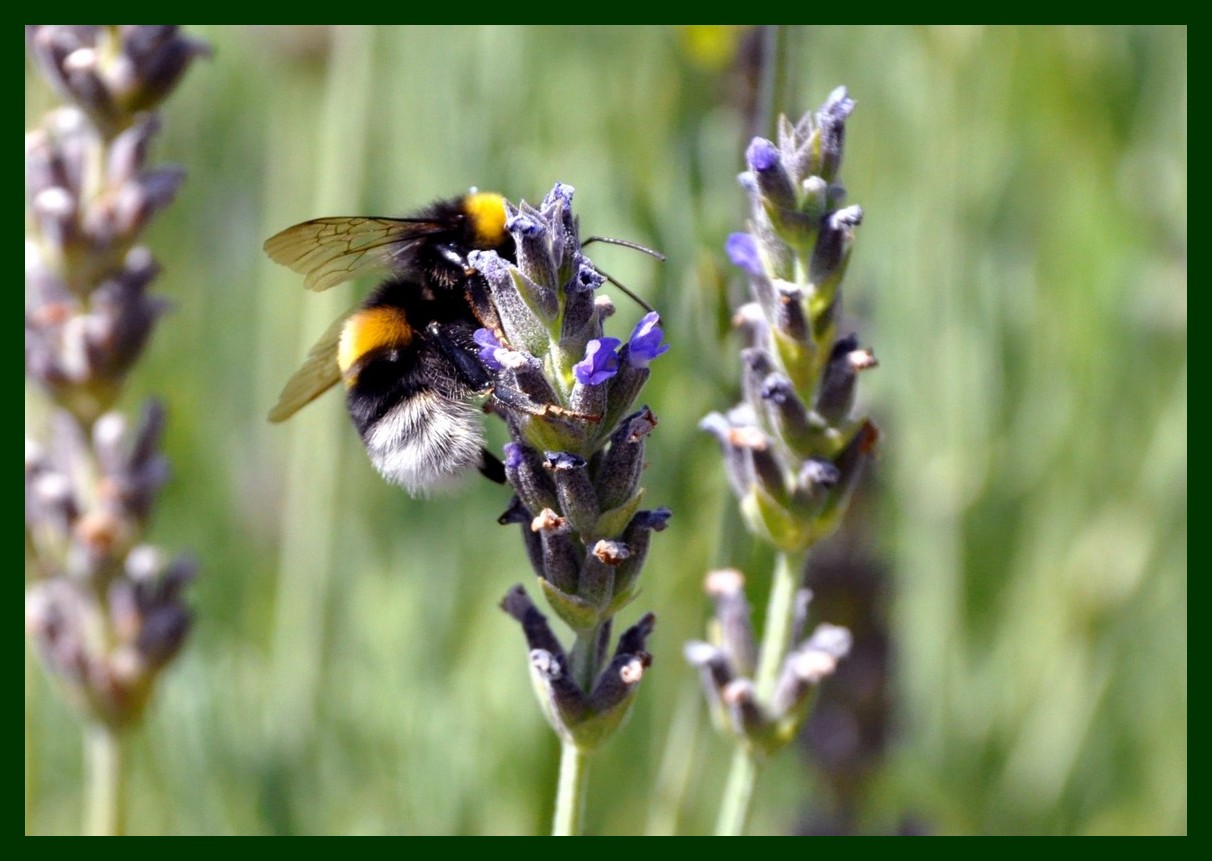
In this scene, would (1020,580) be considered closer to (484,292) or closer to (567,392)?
(484,292)

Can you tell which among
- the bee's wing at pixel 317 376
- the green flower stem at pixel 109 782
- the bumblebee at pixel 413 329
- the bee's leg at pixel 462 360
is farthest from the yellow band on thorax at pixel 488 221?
the green flower stem at pixel 109 782

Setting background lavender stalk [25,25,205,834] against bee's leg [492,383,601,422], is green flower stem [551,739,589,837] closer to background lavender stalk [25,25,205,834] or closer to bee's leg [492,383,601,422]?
bee's leg [492,383,601,422]

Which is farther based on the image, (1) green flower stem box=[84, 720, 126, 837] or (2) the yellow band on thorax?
(1) green flower stem box=[84, 720, 126, 837]

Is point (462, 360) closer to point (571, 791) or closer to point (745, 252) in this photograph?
point (745, 252)

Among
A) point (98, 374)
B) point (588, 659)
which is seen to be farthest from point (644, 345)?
point (98, 374)

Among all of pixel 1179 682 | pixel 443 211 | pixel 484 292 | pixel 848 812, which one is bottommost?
pixel 848 812

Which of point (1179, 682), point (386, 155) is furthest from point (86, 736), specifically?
point (1179, 682)

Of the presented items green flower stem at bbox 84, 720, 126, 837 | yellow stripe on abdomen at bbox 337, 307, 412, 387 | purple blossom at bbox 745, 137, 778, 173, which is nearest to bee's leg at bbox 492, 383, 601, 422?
purple blossom at bbox 745, 137, 778, 173
